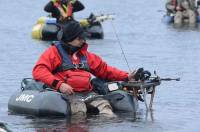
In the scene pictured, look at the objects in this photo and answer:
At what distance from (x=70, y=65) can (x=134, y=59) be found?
9845mm

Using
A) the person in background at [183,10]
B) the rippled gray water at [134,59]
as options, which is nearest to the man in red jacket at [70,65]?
the rippled gray water at [134,59]

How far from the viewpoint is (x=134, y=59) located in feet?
76.3

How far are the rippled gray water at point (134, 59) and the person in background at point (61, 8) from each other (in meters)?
0.88

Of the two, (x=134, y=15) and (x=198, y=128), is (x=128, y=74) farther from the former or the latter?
(x=134, y=15)

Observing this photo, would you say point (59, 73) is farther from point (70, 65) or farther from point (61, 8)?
point (61, 8)

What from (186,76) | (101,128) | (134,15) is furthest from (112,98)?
(134,15)

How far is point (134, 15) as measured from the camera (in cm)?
4219

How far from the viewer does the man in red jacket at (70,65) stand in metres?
13.3

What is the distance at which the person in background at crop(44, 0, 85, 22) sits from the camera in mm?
26144

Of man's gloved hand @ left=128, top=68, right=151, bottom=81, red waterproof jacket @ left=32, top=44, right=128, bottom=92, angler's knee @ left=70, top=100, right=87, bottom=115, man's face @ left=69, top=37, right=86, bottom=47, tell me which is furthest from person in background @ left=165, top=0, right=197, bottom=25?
angler's knee @ left=70, top=100, right=87, bottom=115

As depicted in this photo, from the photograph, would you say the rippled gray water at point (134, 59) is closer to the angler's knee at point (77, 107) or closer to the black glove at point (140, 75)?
the angler's knee at point (77, 107)

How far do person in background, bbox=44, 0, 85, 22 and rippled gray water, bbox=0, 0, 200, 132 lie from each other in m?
0.88

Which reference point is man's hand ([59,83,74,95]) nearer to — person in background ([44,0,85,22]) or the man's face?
the man's face

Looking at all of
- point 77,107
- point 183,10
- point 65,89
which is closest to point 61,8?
point 183,10
